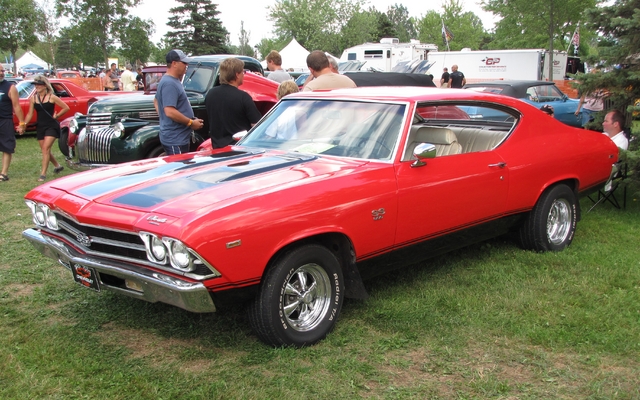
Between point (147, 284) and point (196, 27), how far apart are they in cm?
5576

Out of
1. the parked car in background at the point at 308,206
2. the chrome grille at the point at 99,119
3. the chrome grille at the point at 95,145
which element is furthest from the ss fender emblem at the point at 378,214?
the chrome grille at the point at 99,119

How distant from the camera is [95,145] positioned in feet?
27.5

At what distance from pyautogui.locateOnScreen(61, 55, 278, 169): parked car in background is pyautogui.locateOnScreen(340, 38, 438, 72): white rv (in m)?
20.9

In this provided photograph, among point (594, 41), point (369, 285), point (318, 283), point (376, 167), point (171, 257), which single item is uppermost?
point (594, 41)

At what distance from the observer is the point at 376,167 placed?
412 cm

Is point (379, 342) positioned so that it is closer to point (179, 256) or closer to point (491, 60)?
point (179, 256)

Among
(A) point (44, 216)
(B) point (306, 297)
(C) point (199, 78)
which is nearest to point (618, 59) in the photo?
(B) point (306, 297)

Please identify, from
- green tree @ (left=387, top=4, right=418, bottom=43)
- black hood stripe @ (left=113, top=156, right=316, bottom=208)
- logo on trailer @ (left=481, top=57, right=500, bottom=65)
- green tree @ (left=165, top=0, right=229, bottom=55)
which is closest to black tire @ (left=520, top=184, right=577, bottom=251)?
black hood stripe @ (left=113, top=156, right=316, bottom=208)

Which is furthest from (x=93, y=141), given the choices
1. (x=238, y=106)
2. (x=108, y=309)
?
(x=108, y=309)

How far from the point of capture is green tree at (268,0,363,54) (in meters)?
64.1

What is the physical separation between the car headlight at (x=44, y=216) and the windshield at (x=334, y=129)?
166 cm

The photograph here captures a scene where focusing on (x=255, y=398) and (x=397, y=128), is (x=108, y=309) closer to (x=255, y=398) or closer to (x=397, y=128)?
(x=255, y=398)

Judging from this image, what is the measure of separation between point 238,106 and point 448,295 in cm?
326

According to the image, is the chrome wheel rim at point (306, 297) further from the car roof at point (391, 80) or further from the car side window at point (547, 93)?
the car side window at point (547, 93)
